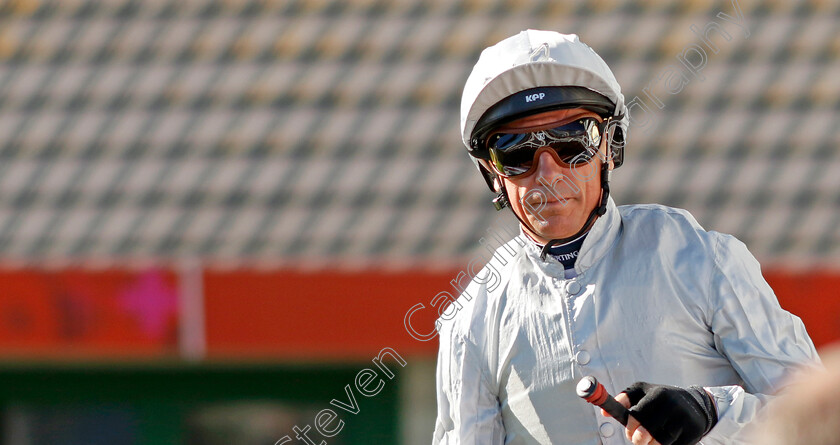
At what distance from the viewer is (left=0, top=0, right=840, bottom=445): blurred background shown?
471cm

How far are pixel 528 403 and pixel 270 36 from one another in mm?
3883

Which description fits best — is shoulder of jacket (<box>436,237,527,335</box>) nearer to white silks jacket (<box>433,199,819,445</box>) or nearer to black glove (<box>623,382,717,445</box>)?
white silks jacket (<box>433,199,819,445</box>)

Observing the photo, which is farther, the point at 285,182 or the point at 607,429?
the point at 285,182

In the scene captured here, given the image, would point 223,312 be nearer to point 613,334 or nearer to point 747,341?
point 613,334

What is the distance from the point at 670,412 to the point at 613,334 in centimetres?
31

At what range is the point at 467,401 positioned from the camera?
88.9 inches

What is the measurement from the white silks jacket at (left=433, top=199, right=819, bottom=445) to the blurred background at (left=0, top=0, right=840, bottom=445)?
7.62 feet

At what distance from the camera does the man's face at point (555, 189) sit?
2.15 m

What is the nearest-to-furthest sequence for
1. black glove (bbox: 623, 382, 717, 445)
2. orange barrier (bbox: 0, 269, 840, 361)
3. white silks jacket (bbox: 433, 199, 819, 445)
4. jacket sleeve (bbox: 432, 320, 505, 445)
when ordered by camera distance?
black glove (bbox: 623, 382, 717, 445) < white silks jacket (bbox: 433, 199, 819, 445) < jacket sleeve (bbox: 432, 320, 505, 445) < orange barrier (bbox: 0, 269, 840, 361)

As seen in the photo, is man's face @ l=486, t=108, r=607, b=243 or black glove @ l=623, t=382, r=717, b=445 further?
man's face @ l=486, t=108, r=607, b=243

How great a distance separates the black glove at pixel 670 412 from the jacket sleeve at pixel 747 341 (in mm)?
59

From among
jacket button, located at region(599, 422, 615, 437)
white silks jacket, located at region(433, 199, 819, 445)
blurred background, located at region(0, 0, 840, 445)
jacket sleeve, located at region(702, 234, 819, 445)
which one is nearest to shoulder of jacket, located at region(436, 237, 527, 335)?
white silks jacket, located at region(433, 199, 819, 445)

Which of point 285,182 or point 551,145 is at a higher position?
point 285,182

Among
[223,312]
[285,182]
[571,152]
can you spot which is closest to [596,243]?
[571,152]
